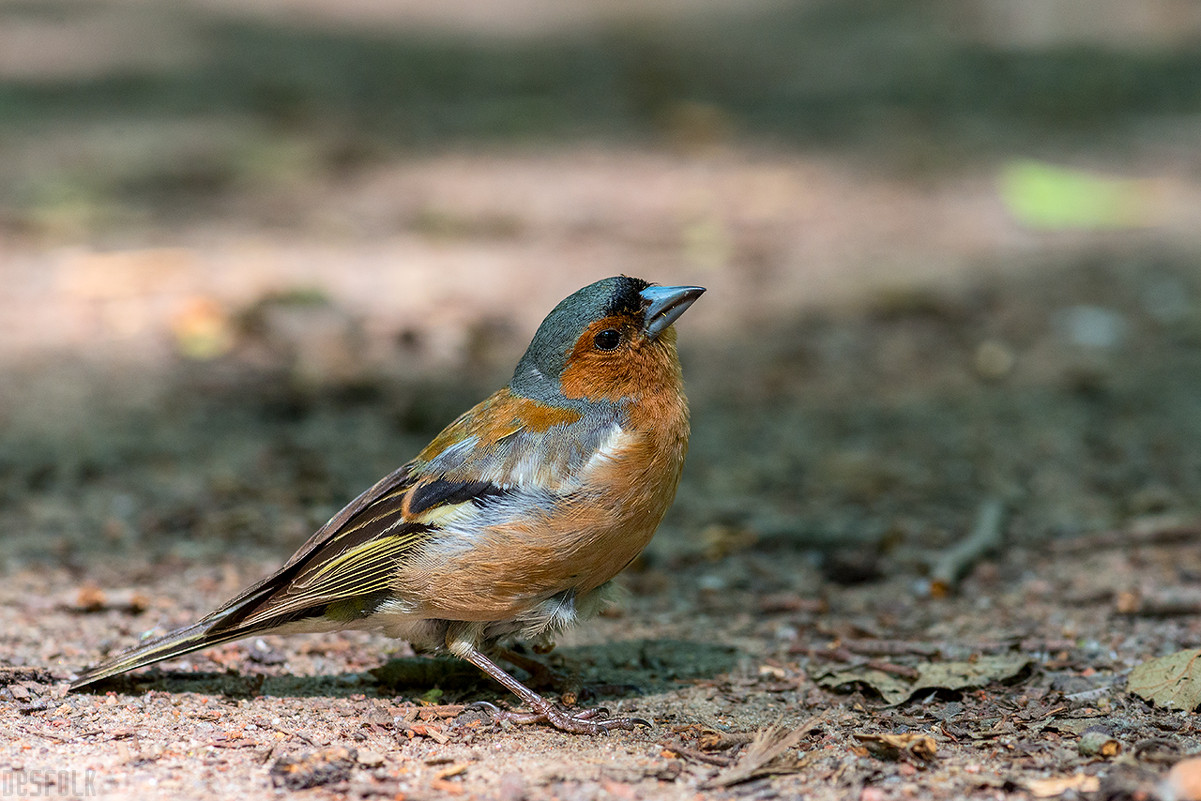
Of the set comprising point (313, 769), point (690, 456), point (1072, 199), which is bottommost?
point (313, 769)

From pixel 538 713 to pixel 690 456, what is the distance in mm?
2437

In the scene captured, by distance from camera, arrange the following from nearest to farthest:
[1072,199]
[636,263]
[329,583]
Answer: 1. [329,583]
2. [636,263]
3. [1072,199]

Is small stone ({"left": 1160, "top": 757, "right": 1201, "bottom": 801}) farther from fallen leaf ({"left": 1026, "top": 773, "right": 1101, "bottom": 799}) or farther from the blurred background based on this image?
the blurred background

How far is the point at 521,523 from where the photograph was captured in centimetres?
361

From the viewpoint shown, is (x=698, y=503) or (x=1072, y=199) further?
(x=1072, y=199)

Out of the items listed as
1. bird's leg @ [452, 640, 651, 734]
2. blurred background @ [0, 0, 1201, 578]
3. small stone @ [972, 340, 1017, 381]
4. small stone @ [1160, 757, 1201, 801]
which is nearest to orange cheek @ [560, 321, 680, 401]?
bird's leg @ [452, 640, 651, 734]

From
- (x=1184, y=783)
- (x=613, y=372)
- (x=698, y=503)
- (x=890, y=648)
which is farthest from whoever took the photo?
(x=698, y=503)

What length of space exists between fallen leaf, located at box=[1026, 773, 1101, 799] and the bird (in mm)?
1156

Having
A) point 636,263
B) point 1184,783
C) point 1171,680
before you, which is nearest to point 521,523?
point 1184,783

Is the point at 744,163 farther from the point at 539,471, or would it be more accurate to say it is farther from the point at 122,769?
the point at 122,769

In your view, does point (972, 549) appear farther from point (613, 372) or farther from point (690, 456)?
point (613, 372)

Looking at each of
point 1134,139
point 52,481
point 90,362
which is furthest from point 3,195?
point 1134,139

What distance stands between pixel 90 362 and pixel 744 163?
17.8ft

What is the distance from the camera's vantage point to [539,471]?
12.1 feet
